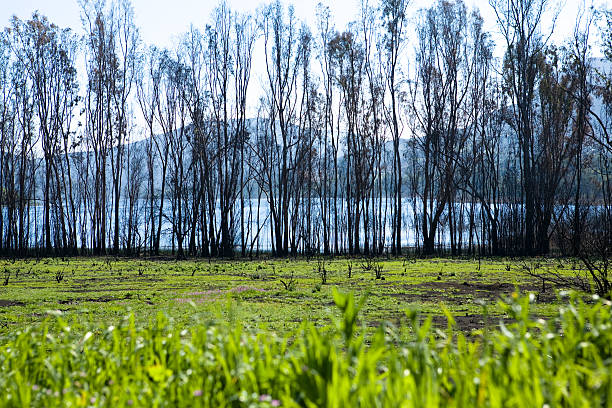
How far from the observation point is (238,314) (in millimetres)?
4836

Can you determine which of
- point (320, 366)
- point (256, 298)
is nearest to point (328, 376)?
point (320, 366)

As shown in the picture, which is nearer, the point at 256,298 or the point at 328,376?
the point at 328,376

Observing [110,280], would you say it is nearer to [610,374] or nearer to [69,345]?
[69,345]

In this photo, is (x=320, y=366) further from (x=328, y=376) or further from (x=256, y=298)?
(x=256, y=298)

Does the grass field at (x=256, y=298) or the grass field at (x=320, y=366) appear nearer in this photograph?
the grass field at (x=320, y=366)

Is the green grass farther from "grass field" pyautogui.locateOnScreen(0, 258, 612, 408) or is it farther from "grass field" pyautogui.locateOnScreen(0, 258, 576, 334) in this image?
"grass field" pyautogui.locateOnScreen(0, 258, 576, 334)

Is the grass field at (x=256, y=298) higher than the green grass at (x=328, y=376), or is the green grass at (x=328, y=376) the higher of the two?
the green grass at (x=328, y=376)

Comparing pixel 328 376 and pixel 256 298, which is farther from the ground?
pixel 328 376

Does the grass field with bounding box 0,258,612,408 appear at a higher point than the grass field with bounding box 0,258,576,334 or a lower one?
higher

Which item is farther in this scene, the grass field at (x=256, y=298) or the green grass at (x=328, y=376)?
the grass field at (x=256, y=298)

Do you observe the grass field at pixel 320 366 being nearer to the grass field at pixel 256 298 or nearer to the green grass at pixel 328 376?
the green grass at pixel 328 376

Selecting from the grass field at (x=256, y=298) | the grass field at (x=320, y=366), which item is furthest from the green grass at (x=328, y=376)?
the grass field at (x=256, y=298)

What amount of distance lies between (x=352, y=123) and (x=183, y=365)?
20862mm

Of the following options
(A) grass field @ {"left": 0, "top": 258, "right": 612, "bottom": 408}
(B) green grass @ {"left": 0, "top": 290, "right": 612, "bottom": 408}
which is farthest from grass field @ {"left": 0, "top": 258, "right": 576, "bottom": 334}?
(B) green grass @ {"left": 0, "top": 290, "right": 612, "bottom": 408}
